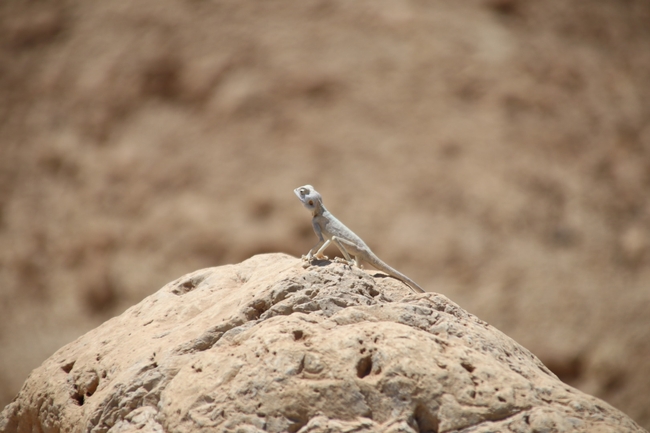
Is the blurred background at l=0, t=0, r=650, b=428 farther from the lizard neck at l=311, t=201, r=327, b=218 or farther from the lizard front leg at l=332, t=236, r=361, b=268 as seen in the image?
the lizard front leg at l=332, t=236, r=361, b=268

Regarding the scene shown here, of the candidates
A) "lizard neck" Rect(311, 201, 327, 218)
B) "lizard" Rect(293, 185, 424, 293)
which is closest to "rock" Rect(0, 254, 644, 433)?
"lizard" Rect(293, 185, 424, 293)

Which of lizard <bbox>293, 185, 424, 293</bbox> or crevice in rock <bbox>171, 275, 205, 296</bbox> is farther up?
lizard <bbox>293, 185, 424, 293</bbox>

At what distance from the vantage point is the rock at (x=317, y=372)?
2.89 meters

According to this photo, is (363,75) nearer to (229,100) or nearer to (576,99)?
(229,100)

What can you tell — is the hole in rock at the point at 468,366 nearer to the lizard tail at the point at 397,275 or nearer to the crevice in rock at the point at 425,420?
the crevice in rock at the point at 425,420

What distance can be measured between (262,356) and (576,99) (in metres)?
6.90

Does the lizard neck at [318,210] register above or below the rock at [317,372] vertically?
above

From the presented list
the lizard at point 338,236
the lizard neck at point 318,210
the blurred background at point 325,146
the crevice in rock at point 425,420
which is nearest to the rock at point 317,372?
the crevice in rock at point 425,420

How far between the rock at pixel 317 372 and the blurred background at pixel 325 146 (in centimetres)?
426

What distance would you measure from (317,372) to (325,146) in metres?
5.57

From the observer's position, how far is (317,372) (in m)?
2.96

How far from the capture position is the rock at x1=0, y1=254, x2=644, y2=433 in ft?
9.48

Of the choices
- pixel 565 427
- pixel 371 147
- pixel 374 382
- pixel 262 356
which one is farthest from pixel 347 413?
pixel 371 147

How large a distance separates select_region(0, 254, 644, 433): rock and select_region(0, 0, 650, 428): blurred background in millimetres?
4260
